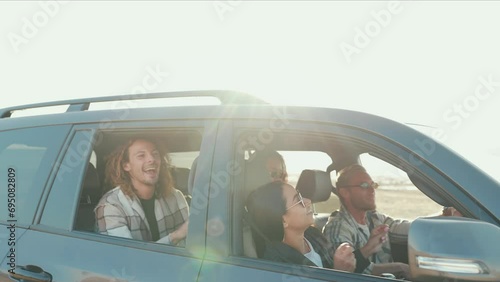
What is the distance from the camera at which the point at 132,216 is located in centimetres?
318

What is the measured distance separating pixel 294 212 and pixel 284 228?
10 cm

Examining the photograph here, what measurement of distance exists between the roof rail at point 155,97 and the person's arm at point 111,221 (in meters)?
0.59

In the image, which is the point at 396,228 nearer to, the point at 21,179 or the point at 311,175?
the point at 311,175

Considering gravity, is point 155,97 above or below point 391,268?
above

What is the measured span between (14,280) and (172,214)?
0.89 meters

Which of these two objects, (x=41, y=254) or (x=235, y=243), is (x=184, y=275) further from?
(x=41, y=254)

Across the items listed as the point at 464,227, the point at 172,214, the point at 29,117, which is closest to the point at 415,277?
the point at 464,227

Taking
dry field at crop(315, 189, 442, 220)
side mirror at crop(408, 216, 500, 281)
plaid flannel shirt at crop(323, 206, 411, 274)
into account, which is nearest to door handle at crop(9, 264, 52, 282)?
plaid flannel shirt at crop(323, 206, 411, 274)

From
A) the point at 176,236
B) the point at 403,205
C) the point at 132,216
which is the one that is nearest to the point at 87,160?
the point at 132,216

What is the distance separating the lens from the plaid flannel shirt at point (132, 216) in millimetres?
2939

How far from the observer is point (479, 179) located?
1979mm

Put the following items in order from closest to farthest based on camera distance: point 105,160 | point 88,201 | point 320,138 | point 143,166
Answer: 1. point 320,138
2. point 88,201
3. point 143,166
4. point 105,160

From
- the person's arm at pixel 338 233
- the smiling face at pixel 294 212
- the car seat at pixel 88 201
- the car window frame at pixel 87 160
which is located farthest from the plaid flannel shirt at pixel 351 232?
the car seat at pixel 88 201

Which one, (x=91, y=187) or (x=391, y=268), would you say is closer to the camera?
(x=391, y=268)
